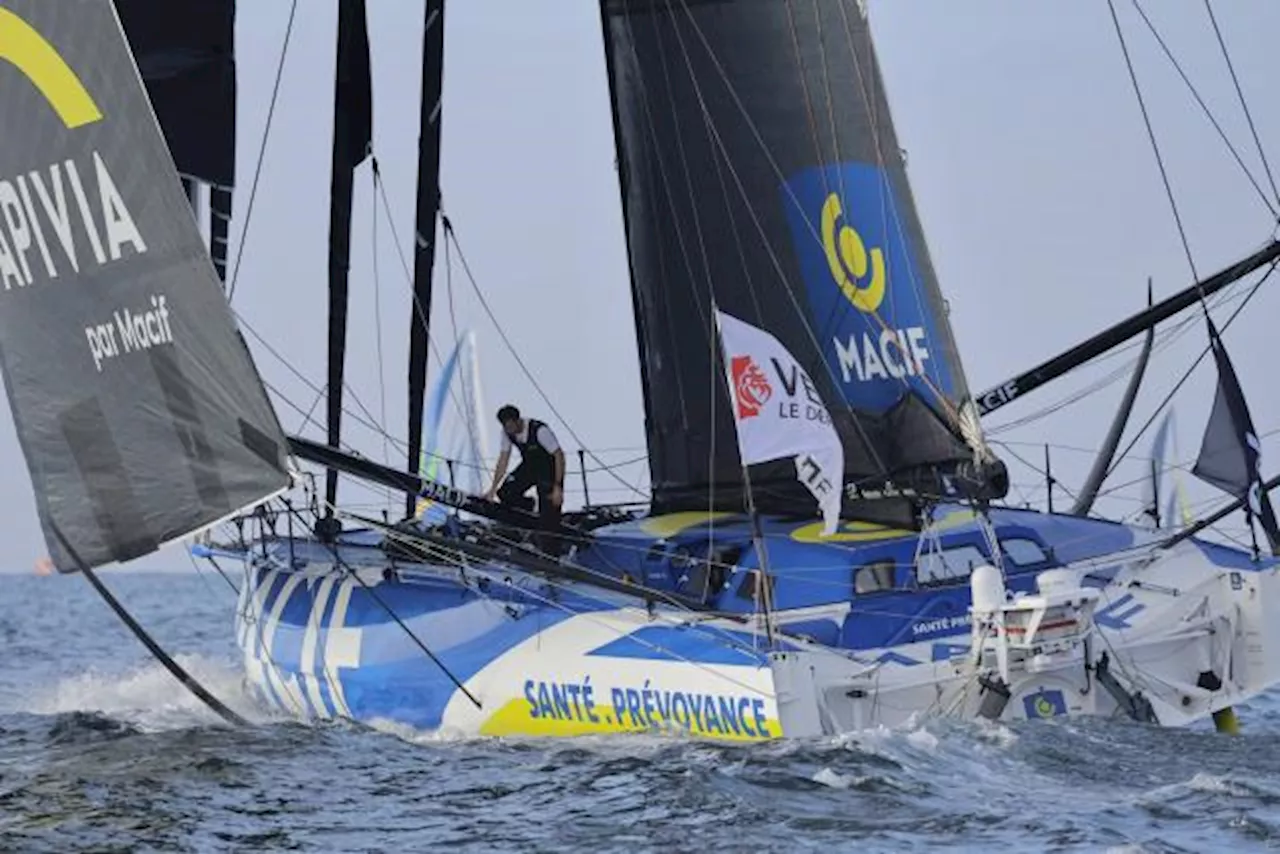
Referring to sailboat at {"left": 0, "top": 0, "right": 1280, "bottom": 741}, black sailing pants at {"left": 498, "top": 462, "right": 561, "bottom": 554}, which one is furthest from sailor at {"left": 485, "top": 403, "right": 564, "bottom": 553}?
sailboat at {"left": 0, "top": 0, "right": 1280, "bottom": 741}

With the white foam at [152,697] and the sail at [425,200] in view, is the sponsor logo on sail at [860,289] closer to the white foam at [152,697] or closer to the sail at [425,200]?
the sail at [425,200]

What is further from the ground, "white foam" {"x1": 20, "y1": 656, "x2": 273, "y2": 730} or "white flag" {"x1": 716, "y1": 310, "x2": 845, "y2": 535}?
"white flag" {"x1": 716, "y1": 310, "x2": 845, "y2": 535}

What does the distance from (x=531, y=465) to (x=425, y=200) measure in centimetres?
266

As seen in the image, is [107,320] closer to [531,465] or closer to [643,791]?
[643,791]

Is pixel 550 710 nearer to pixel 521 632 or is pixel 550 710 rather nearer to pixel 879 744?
pixel 521 632

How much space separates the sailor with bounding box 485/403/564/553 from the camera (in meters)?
15.4

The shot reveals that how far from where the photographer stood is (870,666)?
40.7 feet

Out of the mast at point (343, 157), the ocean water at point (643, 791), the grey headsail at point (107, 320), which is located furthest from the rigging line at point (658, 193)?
the grey headsail at point (107, 320)

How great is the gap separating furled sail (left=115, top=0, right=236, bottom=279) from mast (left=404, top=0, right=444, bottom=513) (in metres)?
1.56

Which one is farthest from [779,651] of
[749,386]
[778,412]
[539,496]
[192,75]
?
[192,75]

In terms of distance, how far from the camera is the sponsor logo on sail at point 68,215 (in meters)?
11.5

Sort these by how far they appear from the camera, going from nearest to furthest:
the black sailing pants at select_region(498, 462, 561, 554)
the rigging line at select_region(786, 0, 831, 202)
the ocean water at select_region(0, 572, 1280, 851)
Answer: the ocean water at select_region(0, 572, 1280, 851) → the black sailing pants at select_region(498, 462, 561, 554) → the rigging line at select_region(786, 0, 831, 202)

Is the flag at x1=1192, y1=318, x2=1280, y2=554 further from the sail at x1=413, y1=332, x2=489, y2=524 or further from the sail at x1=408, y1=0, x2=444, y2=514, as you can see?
the sail at x1=413, y1=332, x2=489, y2=524

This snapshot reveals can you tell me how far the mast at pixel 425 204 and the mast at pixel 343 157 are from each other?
1.61 ft
